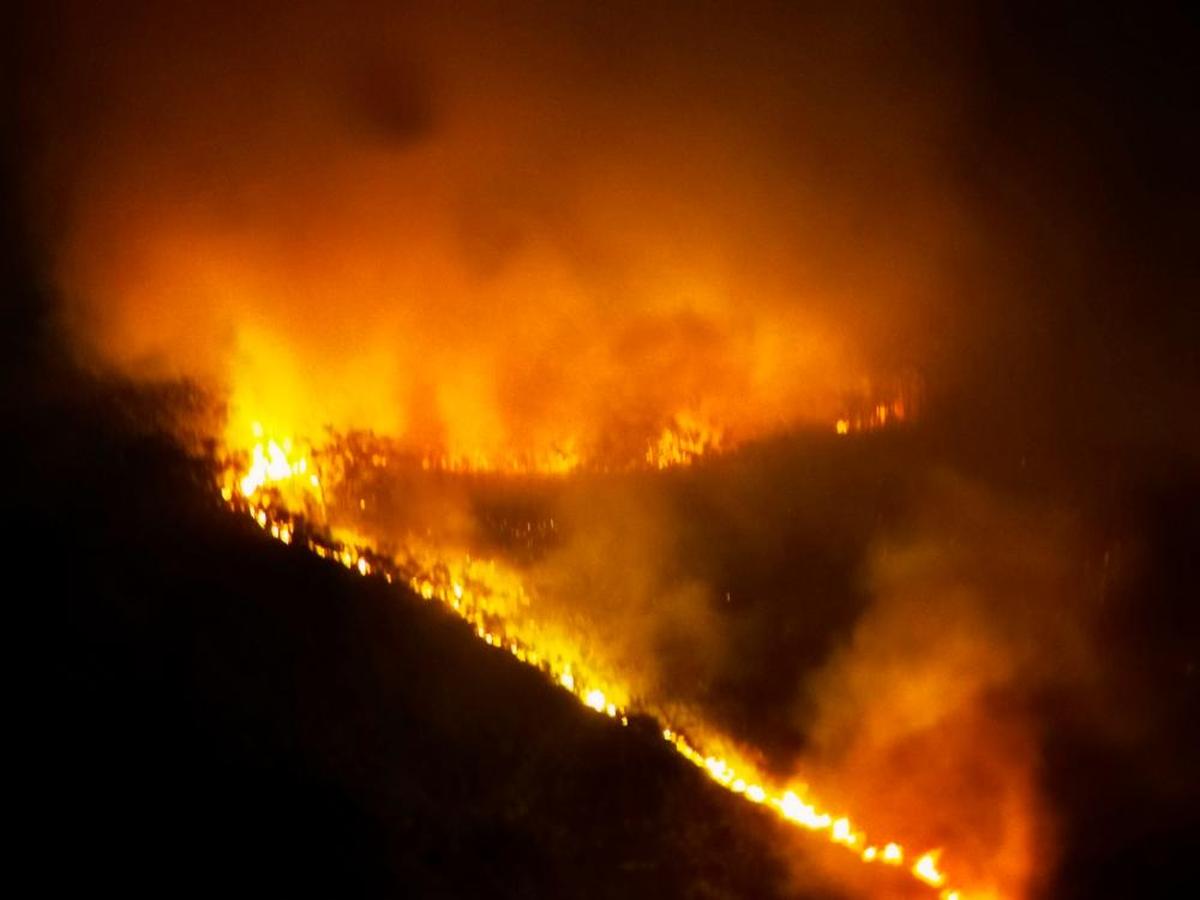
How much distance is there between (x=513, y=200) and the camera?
7383 mm

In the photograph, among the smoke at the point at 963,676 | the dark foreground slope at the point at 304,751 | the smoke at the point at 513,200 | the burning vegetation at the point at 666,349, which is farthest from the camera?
the smoke at the point at 513,200

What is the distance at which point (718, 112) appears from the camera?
24.2ft

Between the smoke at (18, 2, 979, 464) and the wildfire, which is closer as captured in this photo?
the wildfire

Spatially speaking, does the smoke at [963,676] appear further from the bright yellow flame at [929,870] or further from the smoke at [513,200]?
the smoke at [513,200]

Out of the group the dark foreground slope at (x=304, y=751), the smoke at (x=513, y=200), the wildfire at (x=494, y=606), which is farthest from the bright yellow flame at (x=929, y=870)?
the smoke at (x=513, y=200)

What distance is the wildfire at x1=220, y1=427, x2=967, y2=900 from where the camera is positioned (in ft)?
17.9

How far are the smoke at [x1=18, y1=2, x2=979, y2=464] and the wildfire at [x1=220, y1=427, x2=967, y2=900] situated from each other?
0.75 m

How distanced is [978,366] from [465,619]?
2819 mm

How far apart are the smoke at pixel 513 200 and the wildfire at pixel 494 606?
746mm

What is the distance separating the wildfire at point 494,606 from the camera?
545 cm

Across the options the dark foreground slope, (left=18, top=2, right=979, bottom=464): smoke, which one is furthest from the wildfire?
(left=18, top=2, right=979, bottom=464): smoke

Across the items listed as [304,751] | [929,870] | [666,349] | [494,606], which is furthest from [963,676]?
[304,751]

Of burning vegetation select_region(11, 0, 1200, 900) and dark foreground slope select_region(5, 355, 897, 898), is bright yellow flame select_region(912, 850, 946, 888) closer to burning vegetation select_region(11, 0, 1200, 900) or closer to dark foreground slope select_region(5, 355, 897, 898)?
burning vegetation select_region(11, 0, 1200, 900)

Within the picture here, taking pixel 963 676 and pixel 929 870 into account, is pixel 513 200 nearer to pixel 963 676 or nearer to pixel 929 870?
pixel 963 676
